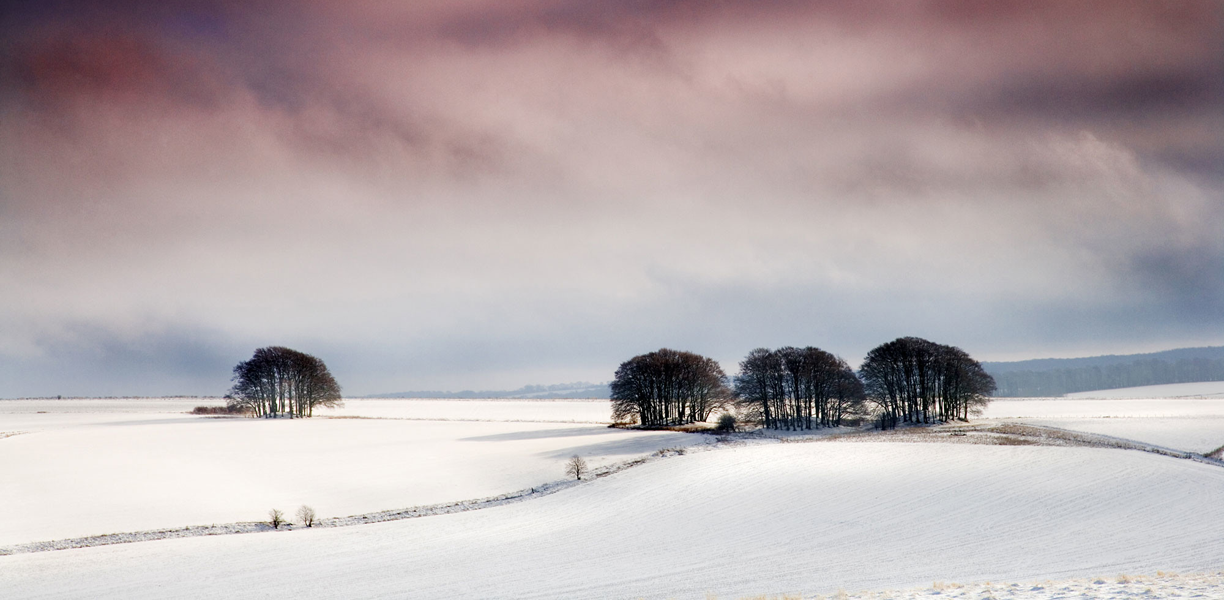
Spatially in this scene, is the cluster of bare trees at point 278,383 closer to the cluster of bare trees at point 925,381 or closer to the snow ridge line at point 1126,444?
the cluster of bare trees at point 925,381

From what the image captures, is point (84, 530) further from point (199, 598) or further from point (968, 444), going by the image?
point (968, 444)

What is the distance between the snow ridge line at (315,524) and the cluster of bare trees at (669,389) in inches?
1513

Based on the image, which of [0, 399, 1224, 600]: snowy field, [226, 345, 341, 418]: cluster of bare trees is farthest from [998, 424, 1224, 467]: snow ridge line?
[226, 345, 341, 418]: cluster of bare trees

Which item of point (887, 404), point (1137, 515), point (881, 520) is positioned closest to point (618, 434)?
point (887, 404)

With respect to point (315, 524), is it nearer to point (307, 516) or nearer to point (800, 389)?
point (307, 516)

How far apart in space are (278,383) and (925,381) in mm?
82874

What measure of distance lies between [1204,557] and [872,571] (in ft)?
32.1

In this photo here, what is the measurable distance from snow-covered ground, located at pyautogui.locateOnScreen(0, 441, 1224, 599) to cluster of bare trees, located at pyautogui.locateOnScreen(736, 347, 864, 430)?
36276mm

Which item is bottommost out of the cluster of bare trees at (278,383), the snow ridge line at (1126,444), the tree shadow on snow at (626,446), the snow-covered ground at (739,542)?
the snow ridge line at (1126,444)

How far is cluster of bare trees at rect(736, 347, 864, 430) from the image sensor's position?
7262 cm

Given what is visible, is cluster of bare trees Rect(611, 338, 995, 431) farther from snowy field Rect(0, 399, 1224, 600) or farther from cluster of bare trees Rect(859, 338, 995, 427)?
snowy field Rect(0, 399, 1224, 600)

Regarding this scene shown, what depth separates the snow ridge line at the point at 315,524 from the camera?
87.0 ft

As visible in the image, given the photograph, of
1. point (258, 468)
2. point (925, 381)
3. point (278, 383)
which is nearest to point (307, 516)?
point (258, 468)

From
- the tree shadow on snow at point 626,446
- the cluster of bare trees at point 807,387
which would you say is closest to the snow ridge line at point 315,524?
the tree shadow on snow at point 626,446
